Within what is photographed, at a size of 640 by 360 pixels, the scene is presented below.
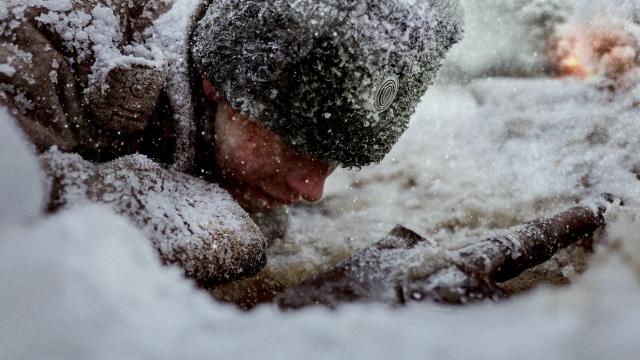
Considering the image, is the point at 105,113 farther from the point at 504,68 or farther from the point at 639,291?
the point at 504,68

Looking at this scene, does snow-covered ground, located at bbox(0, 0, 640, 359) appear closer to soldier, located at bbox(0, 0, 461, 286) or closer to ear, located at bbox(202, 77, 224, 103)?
soldier, located at bbox(0, 0, 461, 286)

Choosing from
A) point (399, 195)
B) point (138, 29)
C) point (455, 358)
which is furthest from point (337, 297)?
point (399, 195)

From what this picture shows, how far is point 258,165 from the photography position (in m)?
1.41

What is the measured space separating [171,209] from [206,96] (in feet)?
1.33

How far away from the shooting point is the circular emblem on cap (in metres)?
1.23

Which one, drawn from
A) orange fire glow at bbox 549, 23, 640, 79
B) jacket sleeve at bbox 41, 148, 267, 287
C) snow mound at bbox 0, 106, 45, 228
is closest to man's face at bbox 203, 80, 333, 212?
jacket sleeve at bbox 41, 148, 267, 287

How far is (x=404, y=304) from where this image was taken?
78 cm

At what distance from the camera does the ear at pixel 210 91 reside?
1.36 m

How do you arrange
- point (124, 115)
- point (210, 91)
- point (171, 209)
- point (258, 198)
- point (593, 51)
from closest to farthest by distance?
point (171, 209) → point (124, 115) → point (210, 91) → point (258, 198) → point (593, 51)

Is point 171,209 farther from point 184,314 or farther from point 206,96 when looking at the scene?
point 206,96

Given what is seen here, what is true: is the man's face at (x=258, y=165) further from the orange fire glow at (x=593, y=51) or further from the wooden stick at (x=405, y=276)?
the orange fire glow at (x=593, y=51)

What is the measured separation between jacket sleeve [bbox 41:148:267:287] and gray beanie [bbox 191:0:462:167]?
24 cm

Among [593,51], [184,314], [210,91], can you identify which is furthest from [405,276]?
[593,51]

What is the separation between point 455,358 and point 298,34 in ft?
2.36
